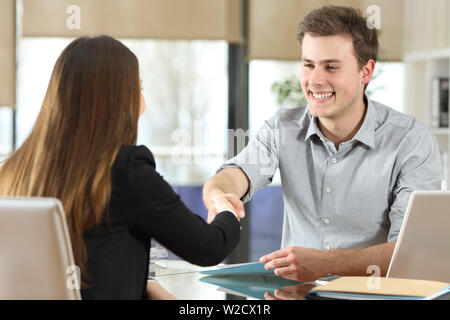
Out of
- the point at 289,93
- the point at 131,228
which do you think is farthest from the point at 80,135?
the point at 289,93

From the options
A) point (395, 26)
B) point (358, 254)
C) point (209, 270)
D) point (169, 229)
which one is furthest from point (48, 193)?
point (395, 26)

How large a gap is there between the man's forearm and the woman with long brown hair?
48cm

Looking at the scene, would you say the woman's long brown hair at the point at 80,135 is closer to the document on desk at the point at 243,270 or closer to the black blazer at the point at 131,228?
the black blazer at the point at 131,228

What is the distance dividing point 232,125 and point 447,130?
144cm

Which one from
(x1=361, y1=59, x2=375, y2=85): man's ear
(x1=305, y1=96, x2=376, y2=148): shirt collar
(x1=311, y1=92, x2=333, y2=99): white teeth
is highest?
(x1=361, y1=59, x2=375, y2=85): man's ear

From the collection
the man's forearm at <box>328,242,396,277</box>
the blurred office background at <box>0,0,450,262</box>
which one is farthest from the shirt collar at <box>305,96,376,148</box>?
the blurred office background at <box>0,0,450,262</box>

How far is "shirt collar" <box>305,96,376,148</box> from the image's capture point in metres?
2.19

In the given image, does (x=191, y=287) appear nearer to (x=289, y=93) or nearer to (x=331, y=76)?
(x=331, y=76)

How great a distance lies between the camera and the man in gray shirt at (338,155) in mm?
2131

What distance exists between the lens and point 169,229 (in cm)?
131

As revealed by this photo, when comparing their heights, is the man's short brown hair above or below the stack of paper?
above

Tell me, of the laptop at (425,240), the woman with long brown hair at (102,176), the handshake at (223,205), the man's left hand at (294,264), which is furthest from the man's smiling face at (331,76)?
the woman with long brown hair at (102,176)

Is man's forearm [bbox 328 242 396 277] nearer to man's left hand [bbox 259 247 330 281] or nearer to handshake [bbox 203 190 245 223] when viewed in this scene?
man's left hand [bbox 259 247 330 281]

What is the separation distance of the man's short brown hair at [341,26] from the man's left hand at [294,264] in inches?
36.4
